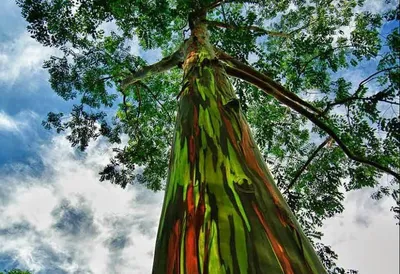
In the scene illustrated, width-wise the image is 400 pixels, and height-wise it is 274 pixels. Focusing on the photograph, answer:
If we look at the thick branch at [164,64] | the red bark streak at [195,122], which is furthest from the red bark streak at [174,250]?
the thick branch at [164,64]

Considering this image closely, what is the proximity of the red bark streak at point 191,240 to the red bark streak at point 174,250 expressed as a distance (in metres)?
0.04

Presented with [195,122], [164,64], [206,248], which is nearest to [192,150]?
[195,122]

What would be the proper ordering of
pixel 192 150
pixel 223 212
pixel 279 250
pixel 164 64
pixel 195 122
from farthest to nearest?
pixel 164 64, pixel 195 122, pixel 192 150, pixel 223 212, pixel 279 250

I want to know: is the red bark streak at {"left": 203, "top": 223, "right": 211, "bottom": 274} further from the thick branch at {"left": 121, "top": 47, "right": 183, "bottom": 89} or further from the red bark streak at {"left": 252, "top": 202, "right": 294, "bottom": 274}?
the thick branch at {"left": 121, "top": 47, "right": 183, "bottom": 89}

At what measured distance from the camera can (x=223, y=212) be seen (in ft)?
3.51

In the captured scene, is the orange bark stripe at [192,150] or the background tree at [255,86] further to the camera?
the background tree at [255,86]

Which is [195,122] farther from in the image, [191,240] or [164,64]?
[164,64]

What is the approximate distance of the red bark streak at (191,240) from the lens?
94cm

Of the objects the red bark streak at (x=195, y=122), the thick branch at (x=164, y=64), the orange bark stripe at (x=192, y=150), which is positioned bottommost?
the orange bark stripe at (x=192, y=150)

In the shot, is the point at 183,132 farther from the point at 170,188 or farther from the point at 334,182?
the point at 334,182

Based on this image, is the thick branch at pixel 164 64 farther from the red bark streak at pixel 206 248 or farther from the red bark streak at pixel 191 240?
the red bark streak at pixel 206 248

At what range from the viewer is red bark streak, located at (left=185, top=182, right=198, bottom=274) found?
944 mm

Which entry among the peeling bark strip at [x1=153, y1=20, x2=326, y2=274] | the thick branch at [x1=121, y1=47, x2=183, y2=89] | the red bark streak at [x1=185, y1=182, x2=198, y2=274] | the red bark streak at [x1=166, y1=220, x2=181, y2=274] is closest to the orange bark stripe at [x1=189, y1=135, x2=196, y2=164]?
the peeling bark strip at [x1=153, y1=20, x2=326, y2=274]

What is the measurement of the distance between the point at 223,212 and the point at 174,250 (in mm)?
199
